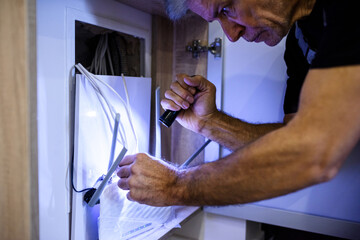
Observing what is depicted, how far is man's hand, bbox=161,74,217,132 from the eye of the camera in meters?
0.90

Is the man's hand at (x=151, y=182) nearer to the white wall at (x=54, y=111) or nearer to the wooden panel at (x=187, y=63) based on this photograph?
the white wall at (x=54, y=111)

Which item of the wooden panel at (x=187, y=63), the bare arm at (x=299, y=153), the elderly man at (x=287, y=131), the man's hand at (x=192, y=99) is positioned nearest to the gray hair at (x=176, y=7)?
the elderly man at (x=287, y=131)

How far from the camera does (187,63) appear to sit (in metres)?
1.15

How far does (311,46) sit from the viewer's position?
2.65 ft

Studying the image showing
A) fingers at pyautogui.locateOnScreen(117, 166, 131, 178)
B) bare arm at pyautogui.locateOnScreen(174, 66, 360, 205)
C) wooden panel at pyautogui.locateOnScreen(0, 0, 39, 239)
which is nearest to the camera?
bare arm at pyautogui.locateOnScreen(174, 66, 360, 205)

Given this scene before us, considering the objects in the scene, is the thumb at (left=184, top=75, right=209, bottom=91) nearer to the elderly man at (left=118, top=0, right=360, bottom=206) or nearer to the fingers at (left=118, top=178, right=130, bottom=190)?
the elderly man at (left=118, top=0, right=360, bottom=206)

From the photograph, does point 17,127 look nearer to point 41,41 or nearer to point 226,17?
point 41,41

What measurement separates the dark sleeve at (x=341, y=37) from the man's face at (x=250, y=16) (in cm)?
18

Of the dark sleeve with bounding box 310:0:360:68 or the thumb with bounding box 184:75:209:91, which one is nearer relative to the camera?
the dark sleeve with bounding box 310:0:360:68

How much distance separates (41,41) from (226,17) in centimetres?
43

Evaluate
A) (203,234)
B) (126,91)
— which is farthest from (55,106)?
(203,234)

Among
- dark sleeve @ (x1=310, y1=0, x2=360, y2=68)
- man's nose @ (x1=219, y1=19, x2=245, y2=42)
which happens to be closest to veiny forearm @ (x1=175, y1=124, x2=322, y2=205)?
dark sleeve @ (x1=310, y1=0, x2=360, y2=68)

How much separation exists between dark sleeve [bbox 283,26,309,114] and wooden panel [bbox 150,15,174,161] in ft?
1.36

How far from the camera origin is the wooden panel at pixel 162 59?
109 centimetres
